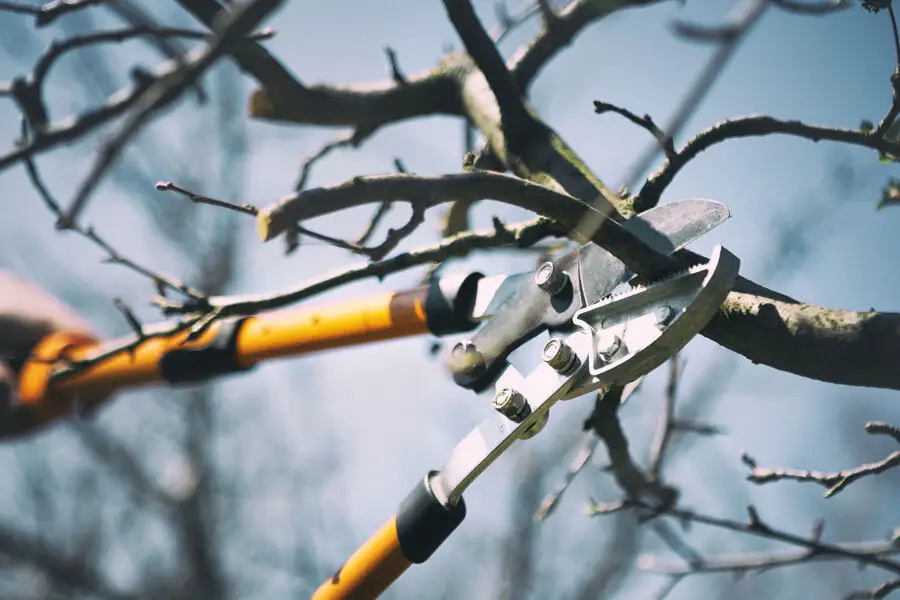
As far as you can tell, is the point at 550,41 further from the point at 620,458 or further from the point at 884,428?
the point at 884,428

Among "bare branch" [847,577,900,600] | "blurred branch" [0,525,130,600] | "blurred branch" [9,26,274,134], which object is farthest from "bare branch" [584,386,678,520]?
"blurred branch" [0,525,130,600]

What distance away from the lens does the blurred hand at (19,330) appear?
3066 mm

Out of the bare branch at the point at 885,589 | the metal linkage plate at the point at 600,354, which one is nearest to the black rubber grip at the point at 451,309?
the metal linkage plate at the point at 600,354

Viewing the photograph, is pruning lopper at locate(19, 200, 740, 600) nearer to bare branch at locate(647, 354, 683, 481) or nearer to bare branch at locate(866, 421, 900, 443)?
bare branch at locate(866, 421, 900, 443)

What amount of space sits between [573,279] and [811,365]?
62cm

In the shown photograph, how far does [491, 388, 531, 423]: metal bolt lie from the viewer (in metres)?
1.96

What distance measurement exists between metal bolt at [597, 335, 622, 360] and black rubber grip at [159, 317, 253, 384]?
1.32 meters

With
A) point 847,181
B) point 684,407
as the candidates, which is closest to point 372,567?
point 847,181

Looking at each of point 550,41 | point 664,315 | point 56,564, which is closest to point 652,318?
point 664,315

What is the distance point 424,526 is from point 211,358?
106cm

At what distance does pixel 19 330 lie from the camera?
3270 mm

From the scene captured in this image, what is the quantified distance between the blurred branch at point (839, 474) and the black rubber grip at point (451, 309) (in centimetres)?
93

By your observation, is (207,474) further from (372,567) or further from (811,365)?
(811,365)

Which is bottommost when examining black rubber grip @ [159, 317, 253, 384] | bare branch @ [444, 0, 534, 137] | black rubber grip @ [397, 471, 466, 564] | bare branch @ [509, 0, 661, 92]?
black rubber grip @ [397, 471, 466, 564]
